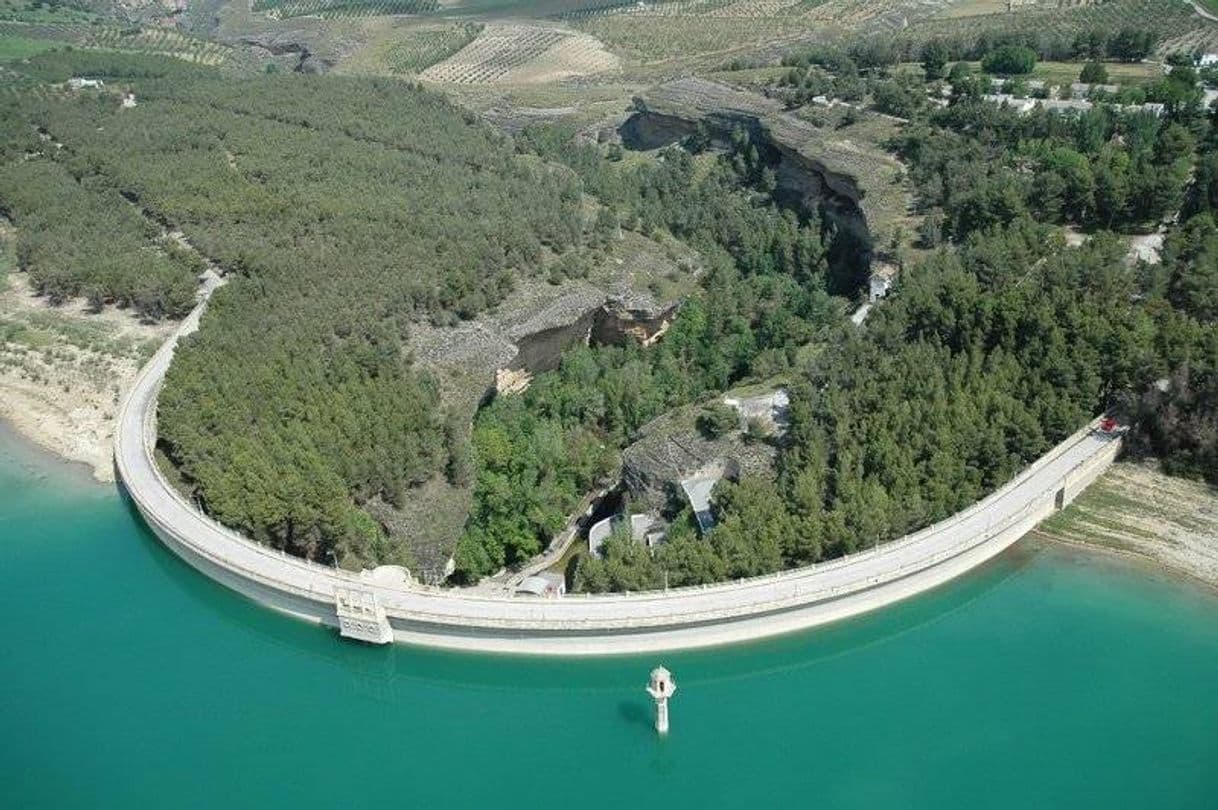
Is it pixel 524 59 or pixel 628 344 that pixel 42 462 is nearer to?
pixel 628 344

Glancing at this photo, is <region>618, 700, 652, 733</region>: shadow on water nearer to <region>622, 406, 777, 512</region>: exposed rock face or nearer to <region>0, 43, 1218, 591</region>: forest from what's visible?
<region>0, 43, 1218, 591</region>: forest

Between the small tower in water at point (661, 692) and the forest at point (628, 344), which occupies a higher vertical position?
the forest at point (628, 344)

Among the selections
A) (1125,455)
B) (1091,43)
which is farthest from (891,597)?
(1091,43)

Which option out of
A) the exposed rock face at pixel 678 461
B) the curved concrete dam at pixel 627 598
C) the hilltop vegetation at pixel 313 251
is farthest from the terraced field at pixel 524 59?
the curved concrete dam at pixel 627 598

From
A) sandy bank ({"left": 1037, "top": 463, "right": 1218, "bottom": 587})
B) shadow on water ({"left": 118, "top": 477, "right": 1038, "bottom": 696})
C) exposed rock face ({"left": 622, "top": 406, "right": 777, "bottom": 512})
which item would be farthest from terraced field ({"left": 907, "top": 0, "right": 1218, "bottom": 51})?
shadow on water ({"left": 118, "top": 477, "right": 1038, "bottom": 696})

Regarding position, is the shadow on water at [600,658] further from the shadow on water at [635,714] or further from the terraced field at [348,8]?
the terraced field at [348,8]

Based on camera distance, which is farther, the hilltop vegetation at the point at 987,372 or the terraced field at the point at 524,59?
the terraced field at the point at 524,59

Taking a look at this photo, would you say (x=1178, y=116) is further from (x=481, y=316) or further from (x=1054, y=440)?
(x=481, y=316)
